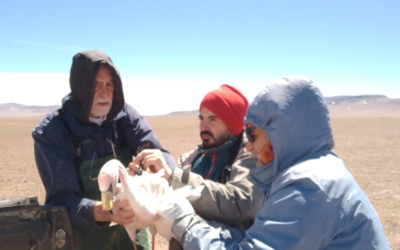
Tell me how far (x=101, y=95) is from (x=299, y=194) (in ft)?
6.11

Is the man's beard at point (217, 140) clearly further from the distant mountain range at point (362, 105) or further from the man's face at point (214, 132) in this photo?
the distant mountain range at point (362, 105)

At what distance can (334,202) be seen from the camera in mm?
1600

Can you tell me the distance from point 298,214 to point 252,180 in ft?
2.98

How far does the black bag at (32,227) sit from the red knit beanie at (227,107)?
151 cm

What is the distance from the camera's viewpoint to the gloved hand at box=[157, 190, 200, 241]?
6.46ft

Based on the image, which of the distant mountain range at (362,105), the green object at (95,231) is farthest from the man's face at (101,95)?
the distant mountain range at (362,105)

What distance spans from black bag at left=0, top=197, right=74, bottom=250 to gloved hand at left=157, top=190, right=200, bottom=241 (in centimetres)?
Answer: 59

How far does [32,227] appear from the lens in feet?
6.71

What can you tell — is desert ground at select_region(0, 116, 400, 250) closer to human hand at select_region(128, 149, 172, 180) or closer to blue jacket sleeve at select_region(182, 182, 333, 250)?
human hand at select_region(128, 149, 172, 180)

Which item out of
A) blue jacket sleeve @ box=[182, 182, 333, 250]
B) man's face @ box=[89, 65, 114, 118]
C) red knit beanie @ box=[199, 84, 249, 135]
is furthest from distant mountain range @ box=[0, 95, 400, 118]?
blue jacket sleeve @ box=[182, 182, 333, 250]

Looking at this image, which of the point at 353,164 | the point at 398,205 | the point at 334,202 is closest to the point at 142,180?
the point at 334,202

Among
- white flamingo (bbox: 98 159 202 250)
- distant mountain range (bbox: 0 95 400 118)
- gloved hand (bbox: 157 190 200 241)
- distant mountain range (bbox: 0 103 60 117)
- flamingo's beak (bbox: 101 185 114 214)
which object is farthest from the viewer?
distant mountain range (bbox: 0 103 60 117)

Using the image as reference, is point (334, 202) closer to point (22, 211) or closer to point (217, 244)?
point (217, 244)

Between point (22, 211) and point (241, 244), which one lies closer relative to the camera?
point (241, 244)
